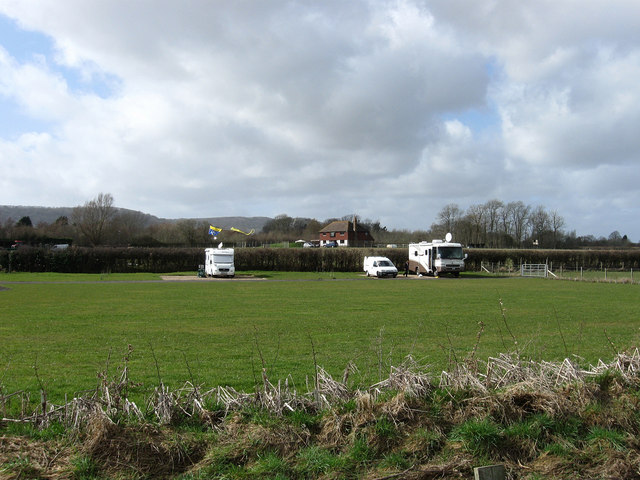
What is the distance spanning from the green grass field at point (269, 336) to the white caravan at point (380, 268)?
2378cm

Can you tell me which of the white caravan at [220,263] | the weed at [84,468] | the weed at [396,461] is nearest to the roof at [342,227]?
the white caravan at [220,263]

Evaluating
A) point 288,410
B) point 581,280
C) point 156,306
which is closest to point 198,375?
point 288,410

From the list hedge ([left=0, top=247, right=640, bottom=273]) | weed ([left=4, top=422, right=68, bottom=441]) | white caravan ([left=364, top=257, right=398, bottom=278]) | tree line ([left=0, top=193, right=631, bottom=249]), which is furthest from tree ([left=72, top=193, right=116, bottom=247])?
weed ([left=4, top=422, right=68, bottom=441])

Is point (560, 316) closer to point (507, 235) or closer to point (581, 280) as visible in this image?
point (581, 280)

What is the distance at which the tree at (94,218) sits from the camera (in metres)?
96.0

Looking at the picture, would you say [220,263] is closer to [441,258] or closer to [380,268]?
[380,268]

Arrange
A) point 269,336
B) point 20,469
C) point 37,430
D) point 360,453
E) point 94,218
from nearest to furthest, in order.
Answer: point 20,469, point 360,453, point 37,430, point 269,336, point 94,218

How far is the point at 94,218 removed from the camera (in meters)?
97.6

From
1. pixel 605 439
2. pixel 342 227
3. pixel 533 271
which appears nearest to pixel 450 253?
pixel 533 271

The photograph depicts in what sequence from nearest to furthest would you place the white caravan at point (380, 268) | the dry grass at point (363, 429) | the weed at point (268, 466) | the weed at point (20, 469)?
the weed at point (20, 469) → the weed at point (268, 466) → the dry grass at point (363, 429) → the white caravan at point (380, 268)

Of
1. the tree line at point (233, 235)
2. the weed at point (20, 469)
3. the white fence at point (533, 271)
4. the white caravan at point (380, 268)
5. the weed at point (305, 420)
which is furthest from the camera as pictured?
the tree line at point (233, 235)

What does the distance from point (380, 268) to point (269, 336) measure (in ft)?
113

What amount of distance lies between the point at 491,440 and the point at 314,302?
16409mm

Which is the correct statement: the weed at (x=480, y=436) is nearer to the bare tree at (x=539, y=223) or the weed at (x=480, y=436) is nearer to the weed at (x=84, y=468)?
the weed at (x=84, y=468)
